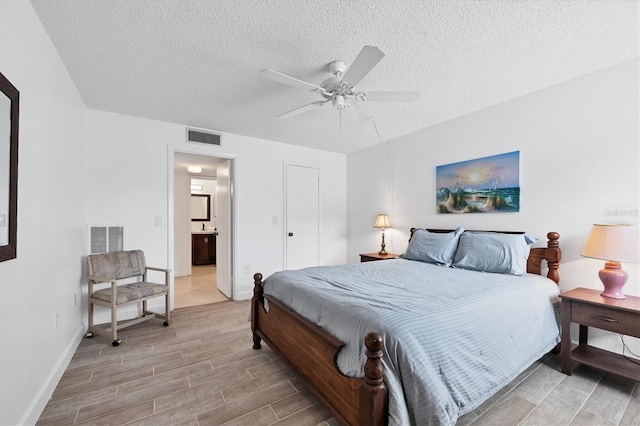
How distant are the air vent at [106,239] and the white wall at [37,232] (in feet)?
2.11

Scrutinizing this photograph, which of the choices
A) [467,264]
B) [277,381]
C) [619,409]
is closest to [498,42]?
[467,264]

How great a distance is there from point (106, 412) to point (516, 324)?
2.73 metres

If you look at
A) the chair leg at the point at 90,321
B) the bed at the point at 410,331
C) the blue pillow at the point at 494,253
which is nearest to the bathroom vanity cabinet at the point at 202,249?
the chair leg at the point at 90,321

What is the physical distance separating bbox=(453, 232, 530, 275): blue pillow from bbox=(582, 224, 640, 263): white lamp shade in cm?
49

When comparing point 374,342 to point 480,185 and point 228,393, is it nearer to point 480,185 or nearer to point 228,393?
point 228,393

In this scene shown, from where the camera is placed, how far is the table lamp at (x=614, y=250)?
199 cm

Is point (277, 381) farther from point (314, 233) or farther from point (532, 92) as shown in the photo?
point (532, 92)

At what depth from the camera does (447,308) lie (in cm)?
163

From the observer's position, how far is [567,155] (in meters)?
2.59

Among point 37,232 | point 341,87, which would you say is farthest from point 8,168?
point 341,87

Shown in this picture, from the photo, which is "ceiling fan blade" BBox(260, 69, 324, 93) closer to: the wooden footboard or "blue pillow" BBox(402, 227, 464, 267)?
the wooden footboard

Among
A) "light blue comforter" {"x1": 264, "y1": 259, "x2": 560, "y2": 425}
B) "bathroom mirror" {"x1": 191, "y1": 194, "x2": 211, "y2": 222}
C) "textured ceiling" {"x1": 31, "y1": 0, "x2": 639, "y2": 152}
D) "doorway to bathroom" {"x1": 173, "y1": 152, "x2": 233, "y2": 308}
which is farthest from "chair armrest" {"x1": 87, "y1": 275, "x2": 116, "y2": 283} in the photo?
"bathroom mirror" {"x1": 191, "y1": 194, "x2": 211, "y2": 222}

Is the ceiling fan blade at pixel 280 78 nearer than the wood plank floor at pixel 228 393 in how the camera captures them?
No

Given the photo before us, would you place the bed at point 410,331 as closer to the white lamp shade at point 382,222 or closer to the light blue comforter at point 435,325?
the light blue comforter at point 435,325
